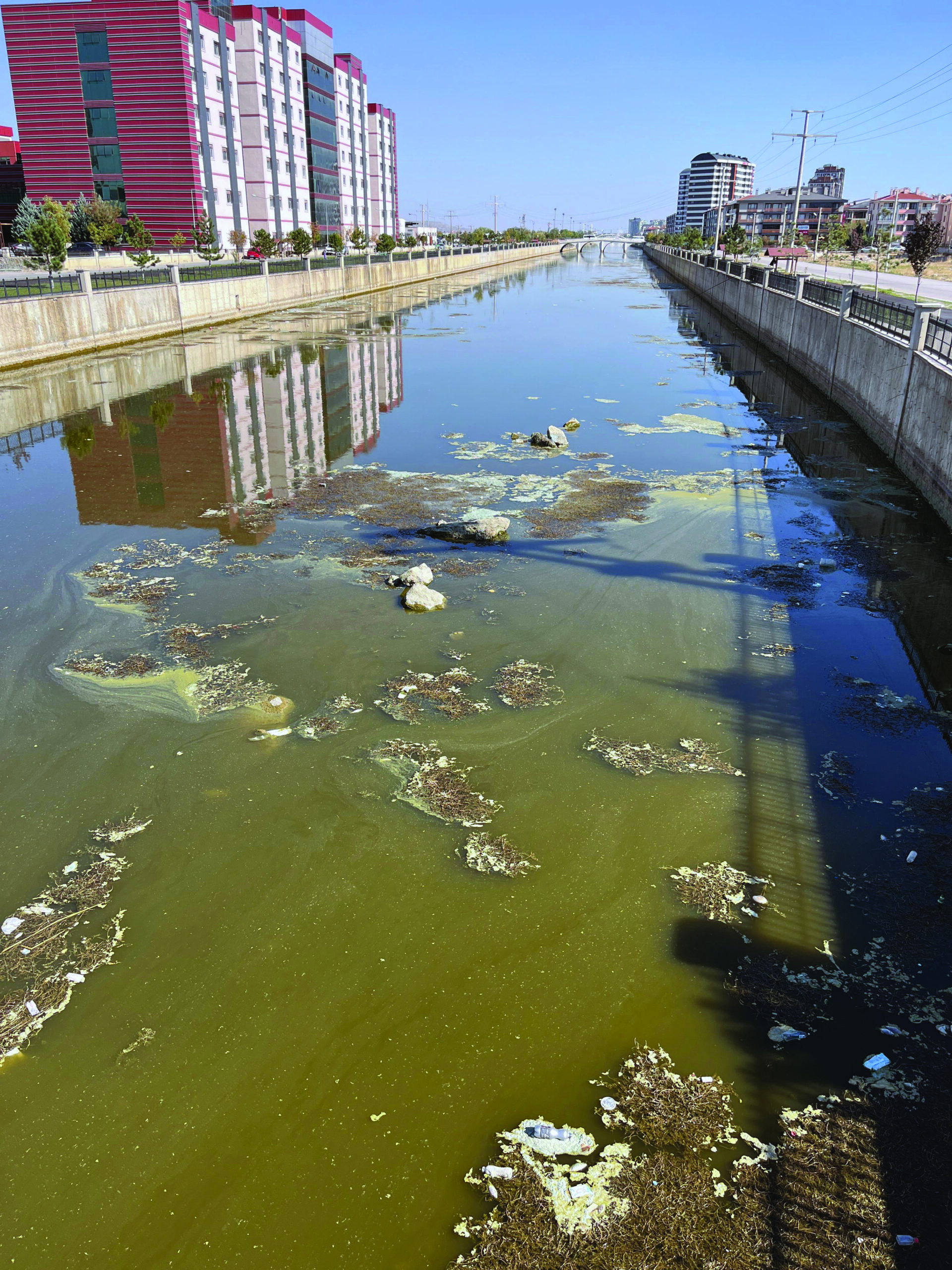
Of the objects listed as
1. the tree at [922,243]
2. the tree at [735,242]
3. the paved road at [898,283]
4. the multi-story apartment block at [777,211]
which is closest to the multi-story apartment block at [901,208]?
the multi-story apartment block at [777,211]

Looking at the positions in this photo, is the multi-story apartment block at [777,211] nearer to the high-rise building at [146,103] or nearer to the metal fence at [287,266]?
the high-rise building at [146,103]

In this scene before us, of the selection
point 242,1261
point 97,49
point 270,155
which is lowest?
point 242,1261

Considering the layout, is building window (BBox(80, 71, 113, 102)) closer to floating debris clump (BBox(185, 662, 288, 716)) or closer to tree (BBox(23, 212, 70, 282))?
tree (BBox(23, 212, 70, 282))

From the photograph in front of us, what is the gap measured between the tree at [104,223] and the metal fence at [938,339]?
52536 mm

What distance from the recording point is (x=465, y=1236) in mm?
3424

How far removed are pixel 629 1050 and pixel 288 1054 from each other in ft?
5.50

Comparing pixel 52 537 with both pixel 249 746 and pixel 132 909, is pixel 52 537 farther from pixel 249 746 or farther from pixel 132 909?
pixel 132 909

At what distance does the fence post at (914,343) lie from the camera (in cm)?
1412

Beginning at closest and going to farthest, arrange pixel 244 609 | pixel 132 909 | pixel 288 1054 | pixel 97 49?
1. pixel 288 1054
2. pixel 132 909
3. pixel 244 609
4. pixel 97 49

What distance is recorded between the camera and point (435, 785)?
6234 millimetres

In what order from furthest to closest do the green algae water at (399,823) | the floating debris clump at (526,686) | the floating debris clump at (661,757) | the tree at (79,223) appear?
the tree at (79,223), the floating debris clump at (526,686), the floating debris clump at (661,757), the green algae water at (399,823)

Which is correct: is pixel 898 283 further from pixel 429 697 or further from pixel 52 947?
pixel 52 947

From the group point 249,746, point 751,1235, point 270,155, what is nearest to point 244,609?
point 249,746

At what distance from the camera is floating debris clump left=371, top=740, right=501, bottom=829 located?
19.6 ft
